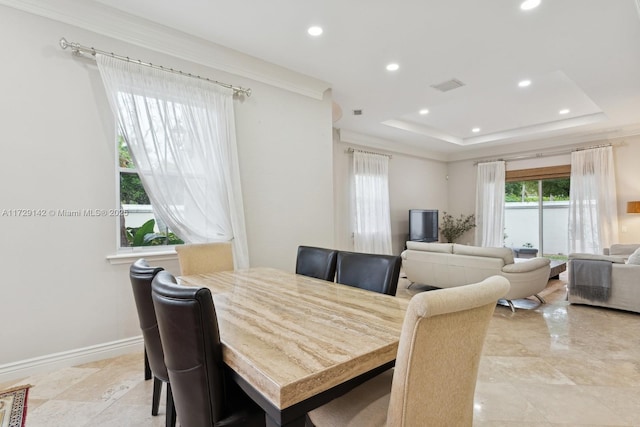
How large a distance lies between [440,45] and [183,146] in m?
2.60

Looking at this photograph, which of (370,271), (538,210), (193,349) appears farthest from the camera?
(538,210)

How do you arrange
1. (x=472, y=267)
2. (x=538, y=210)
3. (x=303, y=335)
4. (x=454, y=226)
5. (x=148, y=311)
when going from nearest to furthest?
(x=303, y=335), (x=148, y=311), (x=472, y=267), (x=538, y=210), (x=454, y=226)

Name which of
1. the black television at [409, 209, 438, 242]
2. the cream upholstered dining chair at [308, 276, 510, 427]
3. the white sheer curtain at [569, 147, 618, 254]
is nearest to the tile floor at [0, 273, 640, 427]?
the cream upholstered dining chair at [308, 276, 510, 427]

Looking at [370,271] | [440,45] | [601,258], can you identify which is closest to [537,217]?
[601,258]

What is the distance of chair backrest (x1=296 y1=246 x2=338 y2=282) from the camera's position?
220cm

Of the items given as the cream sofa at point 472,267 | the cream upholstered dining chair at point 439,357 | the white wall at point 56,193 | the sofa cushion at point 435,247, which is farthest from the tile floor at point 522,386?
the sofa cushion at point 435,247

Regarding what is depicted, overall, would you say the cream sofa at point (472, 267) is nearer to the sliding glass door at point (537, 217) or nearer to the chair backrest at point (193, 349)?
the sliding glass door at point (537, 217)

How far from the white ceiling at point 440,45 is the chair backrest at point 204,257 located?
1899 mm

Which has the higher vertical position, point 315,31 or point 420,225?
point 315,31

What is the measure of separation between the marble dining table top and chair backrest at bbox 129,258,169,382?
0.31 metres

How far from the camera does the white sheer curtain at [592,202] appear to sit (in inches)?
221

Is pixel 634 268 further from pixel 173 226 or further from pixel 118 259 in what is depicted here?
pixel 118 259

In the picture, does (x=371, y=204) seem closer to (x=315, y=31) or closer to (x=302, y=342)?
(x=315, y=31)

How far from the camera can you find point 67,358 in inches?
91.7
